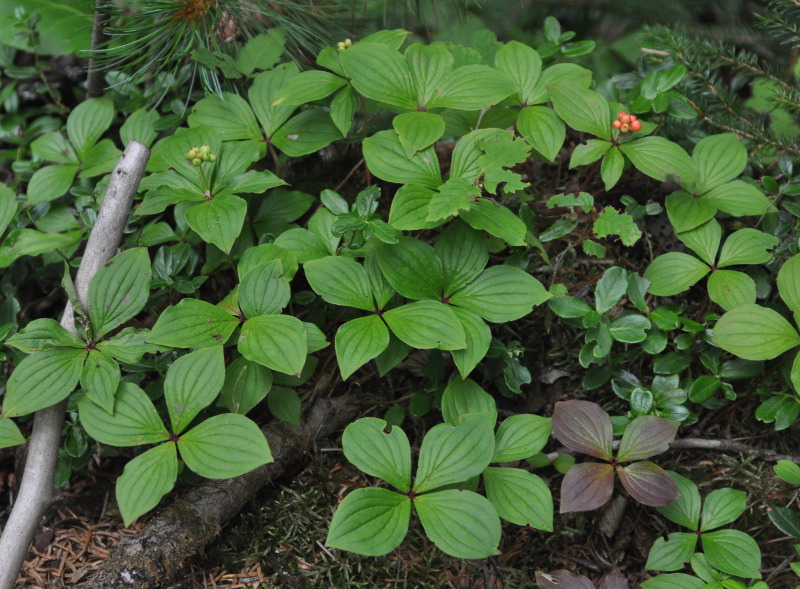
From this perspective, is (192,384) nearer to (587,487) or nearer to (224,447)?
(224,447)

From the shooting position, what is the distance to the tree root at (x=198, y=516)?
1.81m

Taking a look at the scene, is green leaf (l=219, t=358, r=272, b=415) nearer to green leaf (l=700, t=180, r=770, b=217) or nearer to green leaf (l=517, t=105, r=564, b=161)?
green leaf (l=517, t=105, r=564, b=161)

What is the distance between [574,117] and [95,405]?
1832mm

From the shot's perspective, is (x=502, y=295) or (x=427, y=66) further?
(x=427, y=66)

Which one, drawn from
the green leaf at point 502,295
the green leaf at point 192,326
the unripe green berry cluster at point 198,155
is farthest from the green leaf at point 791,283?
the unripe green berry cluster at point 198,155

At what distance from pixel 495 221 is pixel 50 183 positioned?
5.88ft

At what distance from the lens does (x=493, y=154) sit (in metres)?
2.02

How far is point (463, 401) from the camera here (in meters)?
1.99

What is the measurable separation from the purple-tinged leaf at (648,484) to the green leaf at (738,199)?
98 cm

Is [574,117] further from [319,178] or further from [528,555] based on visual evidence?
[528,555]


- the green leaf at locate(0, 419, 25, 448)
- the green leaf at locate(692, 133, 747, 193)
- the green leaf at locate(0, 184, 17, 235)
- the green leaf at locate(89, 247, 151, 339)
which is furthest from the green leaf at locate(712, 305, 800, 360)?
the green leaf at locate(0, 184, 17, 235)

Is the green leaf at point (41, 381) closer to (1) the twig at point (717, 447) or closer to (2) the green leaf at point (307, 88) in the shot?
(2) the green leaf at point (307, 88)

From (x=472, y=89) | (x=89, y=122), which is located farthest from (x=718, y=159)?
(x=89, y=122)

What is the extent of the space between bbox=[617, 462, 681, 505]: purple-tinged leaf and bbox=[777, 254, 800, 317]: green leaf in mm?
680
